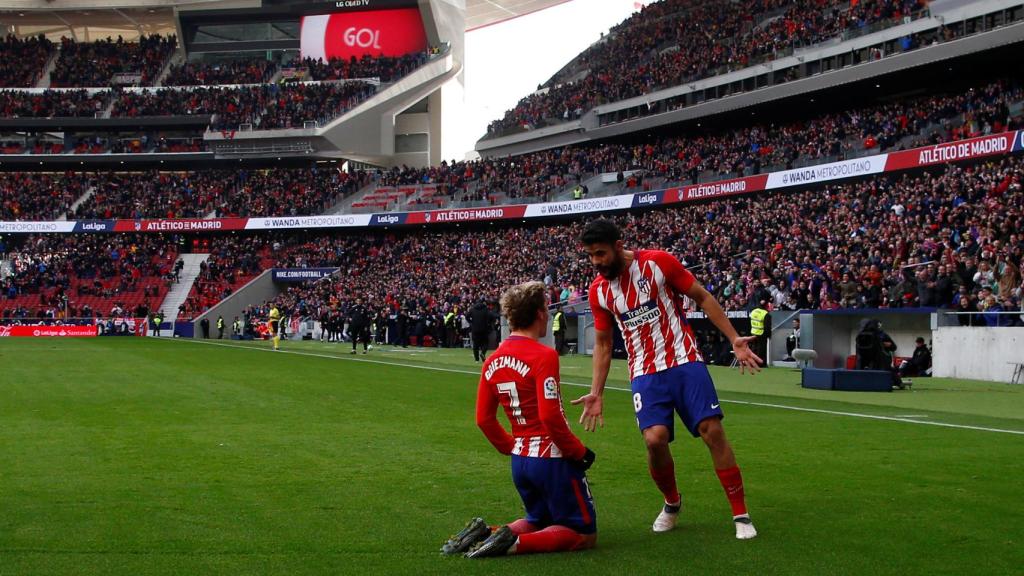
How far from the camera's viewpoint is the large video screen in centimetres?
8069

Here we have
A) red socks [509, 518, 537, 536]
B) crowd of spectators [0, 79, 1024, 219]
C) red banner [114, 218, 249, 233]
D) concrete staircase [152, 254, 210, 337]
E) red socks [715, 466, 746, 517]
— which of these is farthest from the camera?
red banner [114, 218, 249, 233]

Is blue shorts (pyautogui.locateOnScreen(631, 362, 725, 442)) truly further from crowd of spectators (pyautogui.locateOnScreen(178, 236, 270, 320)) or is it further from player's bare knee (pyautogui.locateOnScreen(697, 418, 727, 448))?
crowd of spectators (pyautogui.locateOnScreen(178, 236, 270, 320))

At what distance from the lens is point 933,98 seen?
4422 cm

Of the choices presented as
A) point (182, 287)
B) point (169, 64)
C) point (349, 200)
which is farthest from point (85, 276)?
point (169, 64)

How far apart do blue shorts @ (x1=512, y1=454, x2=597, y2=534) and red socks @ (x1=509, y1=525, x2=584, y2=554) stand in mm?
52

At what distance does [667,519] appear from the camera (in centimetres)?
660

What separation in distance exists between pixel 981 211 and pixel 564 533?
85.7 feet

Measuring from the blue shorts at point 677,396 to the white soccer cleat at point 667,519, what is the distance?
453mm

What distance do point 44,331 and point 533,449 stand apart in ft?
186

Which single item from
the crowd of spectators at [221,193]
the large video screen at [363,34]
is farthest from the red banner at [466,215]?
the large video screen at [363,34]

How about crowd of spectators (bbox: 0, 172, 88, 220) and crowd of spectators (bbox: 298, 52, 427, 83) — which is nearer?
crowd of spectators (bbox: 0, 172, 88, 220)

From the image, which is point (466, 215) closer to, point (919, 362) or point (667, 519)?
point (919, 362)

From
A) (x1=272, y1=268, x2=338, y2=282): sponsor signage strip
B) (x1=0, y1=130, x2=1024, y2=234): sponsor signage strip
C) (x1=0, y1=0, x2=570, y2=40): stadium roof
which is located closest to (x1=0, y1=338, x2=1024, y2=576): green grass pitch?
(x1=0, y1=130, x2=1024, y2=234): sponsor signage strip

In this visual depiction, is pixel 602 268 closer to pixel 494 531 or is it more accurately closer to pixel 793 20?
pixel 494 531
